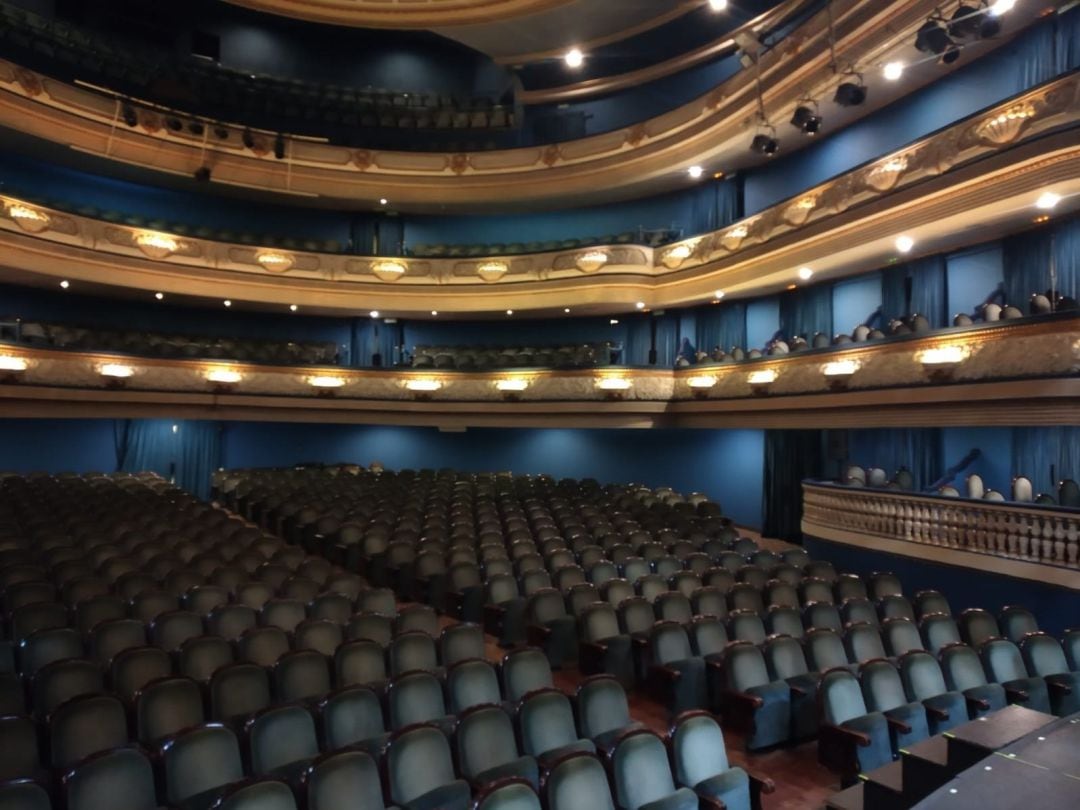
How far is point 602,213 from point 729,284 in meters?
5.02

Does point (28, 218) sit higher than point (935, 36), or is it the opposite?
point (935, 36)

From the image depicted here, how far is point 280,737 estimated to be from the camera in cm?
311

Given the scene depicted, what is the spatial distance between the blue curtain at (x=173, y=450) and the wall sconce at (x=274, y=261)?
3.51 metres

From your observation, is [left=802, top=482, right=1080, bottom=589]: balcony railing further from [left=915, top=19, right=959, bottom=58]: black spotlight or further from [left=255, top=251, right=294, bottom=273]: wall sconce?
[left=255, top=251, right=294, bottom=273]: wall sconce

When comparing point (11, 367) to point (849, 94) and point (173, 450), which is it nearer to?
point (173, 450)

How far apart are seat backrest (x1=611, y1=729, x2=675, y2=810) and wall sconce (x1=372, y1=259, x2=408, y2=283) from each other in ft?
44.4

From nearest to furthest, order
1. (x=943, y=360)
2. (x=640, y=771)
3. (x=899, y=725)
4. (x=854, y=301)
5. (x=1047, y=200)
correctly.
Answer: (x=640, y=771), (x=899, y=725), (x=1047, y=200), (x=943, y=360), (x=854, y=301)

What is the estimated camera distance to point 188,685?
11.3 feet

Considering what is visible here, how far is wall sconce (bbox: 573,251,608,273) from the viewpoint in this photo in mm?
14023

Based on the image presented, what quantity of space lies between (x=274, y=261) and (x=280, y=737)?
1301 centimetres

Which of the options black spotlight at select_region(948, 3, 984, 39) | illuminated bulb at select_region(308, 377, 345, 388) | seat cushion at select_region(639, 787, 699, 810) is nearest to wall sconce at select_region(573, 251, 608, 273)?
illuminated bulb at select_region(308, 377, 345, 388)

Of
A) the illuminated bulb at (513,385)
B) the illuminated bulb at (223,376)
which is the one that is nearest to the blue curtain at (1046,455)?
the illuminated bulb at (513,385)

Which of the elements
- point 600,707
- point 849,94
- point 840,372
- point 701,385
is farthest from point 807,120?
point 600,707

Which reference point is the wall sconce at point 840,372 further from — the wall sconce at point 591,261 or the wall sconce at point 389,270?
the wall sconce at point 389,270
